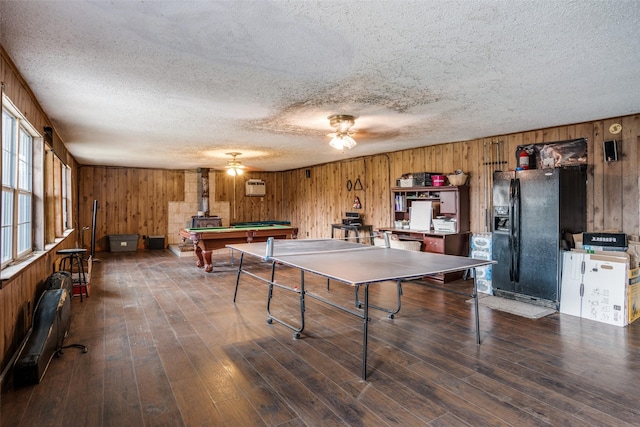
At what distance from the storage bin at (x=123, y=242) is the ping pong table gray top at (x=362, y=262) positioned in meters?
6.20

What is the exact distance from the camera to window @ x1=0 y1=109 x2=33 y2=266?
3.01 m

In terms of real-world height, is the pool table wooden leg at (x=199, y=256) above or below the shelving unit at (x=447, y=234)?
below

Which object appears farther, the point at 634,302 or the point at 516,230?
the point at 516,230

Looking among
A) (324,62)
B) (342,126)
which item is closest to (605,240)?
(342,126)

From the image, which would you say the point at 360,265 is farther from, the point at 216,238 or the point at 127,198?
the point at 127,198

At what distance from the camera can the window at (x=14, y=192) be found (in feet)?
9.87

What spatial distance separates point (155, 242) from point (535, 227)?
28.2 feet

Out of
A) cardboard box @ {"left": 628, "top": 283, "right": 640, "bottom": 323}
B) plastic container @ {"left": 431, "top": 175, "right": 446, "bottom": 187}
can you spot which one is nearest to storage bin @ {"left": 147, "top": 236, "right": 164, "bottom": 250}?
plastic container @ {"left": 431, "top": 175, "right": 446, "bottom": 187}

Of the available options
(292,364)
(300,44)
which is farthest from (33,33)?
(292,364)

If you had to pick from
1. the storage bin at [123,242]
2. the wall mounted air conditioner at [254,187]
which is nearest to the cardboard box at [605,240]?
the wall mounted air conditioner at [254,187]

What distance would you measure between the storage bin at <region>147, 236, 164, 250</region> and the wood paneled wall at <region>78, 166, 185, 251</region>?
363mm

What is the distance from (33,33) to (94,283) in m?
4.26

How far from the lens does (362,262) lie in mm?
3170

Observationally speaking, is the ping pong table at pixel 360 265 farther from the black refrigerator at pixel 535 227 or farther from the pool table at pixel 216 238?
the pool table at pixel 216 238
